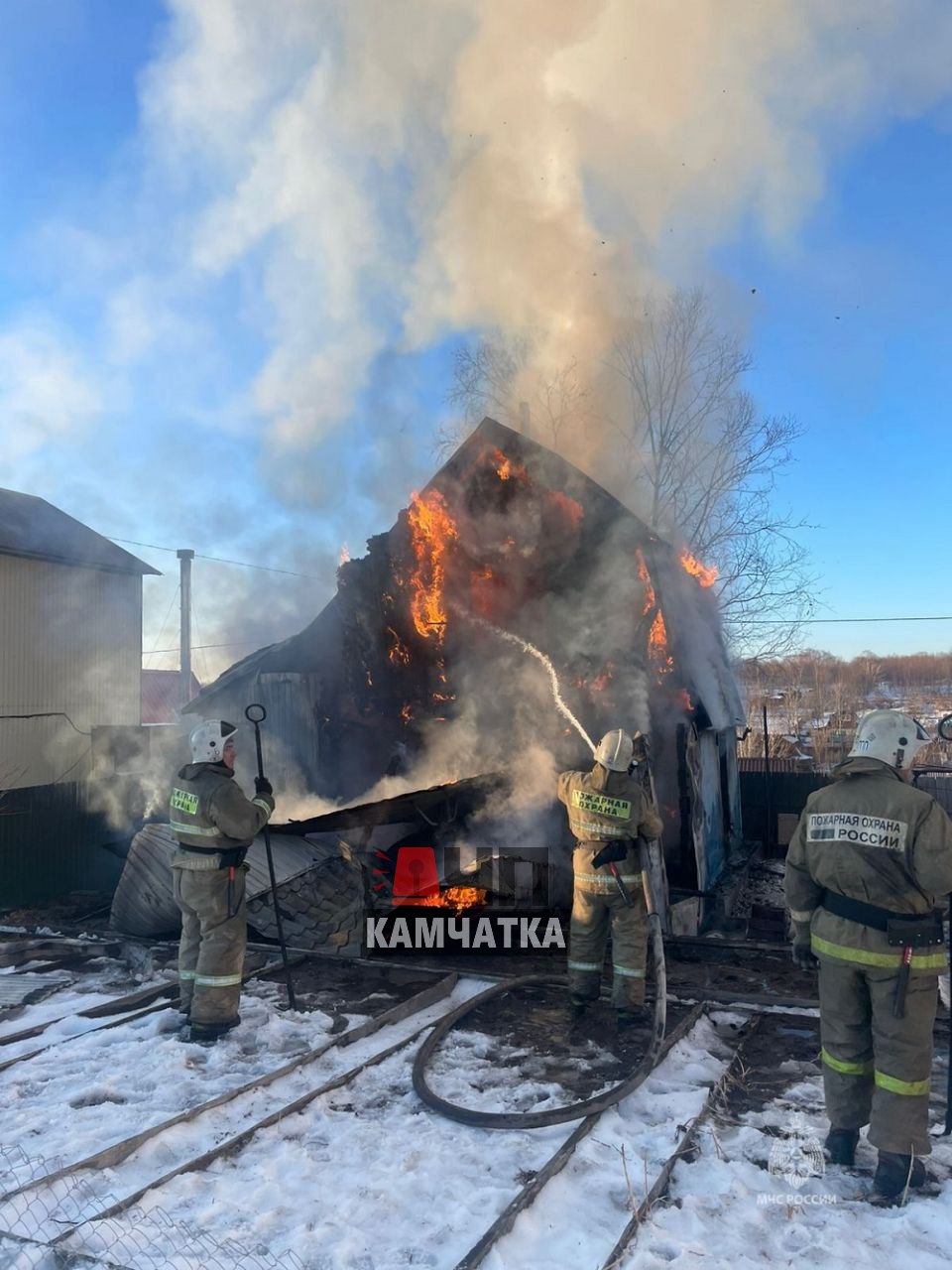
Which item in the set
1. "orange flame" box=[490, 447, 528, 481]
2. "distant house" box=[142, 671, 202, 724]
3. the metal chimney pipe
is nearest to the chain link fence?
"orange flame" box=[490, 447, 528, 481]

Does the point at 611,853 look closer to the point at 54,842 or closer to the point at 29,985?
the point at 29,985

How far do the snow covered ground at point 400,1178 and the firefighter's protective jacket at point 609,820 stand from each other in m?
1.16

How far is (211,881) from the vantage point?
5.74 metres

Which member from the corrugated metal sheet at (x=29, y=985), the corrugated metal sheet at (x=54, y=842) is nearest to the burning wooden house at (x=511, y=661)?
the corrugated metal sheet at (x=29, y=985)

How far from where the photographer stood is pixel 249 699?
42.4 ft

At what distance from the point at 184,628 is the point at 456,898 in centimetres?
2003

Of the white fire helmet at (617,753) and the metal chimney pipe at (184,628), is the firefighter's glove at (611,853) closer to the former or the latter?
the white fire helmet at (617,753)

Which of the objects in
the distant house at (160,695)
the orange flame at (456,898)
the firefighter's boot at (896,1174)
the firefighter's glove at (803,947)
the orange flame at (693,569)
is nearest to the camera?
the firefighter's boot at (896,1174)

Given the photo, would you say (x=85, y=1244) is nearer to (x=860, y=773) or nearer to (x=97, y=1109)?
(x=97, y=1109)

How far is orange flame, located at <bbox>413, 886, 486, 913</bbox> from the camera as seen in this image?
30.6 ft

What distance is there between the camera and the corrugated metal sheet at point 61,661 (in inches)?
578

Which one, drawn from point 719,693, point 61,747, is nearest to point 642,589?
point 719,693

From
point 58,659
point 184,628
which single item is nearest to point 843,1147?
point 58,659

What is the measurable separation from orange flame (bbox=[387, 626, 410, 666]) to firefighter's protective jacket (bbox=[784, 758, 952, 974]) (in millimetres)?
7532
